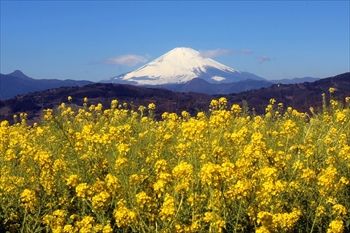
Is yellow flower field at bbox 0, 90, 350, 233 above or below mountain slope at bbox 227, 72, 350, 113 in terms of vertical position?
above

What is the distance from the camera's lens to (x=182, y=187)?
16.5 feet

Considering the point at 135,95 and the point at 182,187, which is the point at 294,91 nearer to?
the point at 135,95

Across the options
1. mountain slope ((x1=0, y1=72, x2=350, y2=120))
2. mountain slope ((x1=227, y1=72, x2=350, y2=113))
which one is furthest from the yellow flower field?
mountain slope ((x1=227, y1=72, x2=350, y2=113))

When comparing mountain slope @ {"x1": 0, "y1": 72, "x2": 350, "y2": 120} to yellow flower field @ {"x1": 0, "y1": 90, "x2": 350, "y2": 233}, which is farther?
mountain slope @ {"x1": 0, "y1": 72, "x2": 350, "y2": 120}

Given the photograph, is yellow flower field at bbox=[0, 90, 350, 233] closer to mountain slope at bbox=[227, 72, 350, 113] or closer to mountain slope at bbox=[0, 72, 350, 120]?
mountain slope at bbox=[0, 72, 350, 120]

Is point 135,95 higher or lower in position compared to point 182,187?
lower

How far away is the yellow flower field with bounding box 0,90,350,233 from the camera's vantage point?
4797 mm

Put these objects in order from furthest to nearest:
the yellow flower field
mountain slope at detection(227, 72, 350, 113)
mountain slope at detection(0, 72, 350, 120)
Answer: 1. mountain slope at detection(0, 72, 350, 120)
2. mountain slope at detection(227, 72, 350, 113)
3. the yellow flower field

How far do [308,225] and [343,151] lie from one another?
1276mm

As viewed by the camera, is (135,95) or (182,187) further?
(135,95)

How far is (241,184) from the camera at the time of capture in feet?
15.8

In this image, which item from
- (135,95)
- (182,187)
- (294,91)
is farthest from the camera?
(135,95)

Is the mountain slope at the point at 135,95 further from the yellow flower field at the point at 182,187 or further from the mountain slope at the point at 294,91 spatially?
the yellow flower field at the point at 182,187

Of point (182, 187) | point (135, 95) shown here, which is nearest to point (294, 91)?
point (135, 95)
